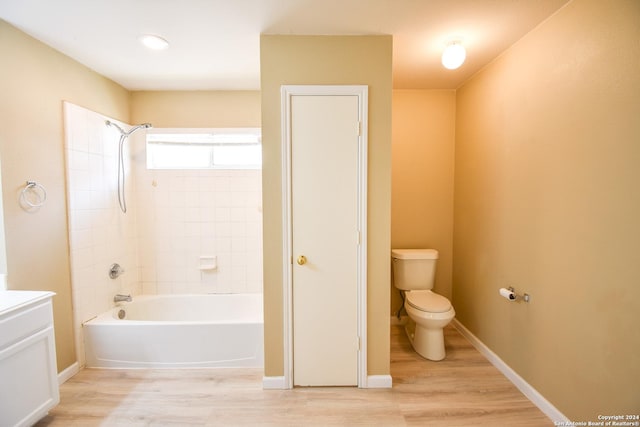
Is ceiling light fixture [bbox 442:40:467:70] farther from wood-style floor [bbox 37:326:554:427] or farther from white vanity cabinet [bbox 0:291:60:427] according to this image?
white vanity cabinet [bbox 0:291:60:427]

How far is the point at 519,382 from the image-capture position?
1803 millimetres

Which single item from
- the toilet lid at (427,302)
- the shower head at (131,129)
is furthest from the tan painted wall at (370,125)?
the shower head at (131,129)

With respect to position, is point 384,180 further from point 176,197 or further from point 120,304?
point 120,304

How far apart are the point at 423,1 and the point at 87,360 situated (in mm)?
3456

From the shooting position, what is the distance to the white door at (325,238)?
1733 millimetres

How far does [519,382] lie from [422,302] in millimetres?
774

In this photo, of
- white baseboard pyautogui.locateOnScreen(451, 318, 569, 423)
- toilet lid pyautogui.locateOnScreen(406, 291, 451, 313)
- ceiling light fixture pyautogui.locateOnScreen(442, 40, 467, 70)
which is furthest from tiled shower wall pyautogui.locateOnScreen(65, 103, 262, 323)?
white baseboard pyautogui.locateOnScreen(451, 318, 569, 423)

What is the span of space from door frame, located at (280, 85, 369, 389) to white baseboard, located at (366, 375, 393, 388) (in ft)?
0.12

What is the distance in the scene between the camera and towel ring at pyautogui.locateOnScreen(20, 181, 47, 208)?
1.70m

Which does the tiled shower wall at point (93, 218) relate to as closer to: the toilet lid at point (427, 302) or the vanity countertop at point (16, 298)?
the vanity countertop at point (16, 298)

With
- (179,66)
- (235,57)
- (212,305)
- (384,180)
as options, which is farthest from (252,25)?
(212,305)

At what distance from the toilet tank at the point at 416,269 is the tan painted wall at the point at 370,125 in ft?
2.40

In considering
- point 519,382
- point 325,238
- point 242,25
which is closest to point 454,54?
point 242,25

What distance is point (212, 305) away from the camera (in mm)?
2723
